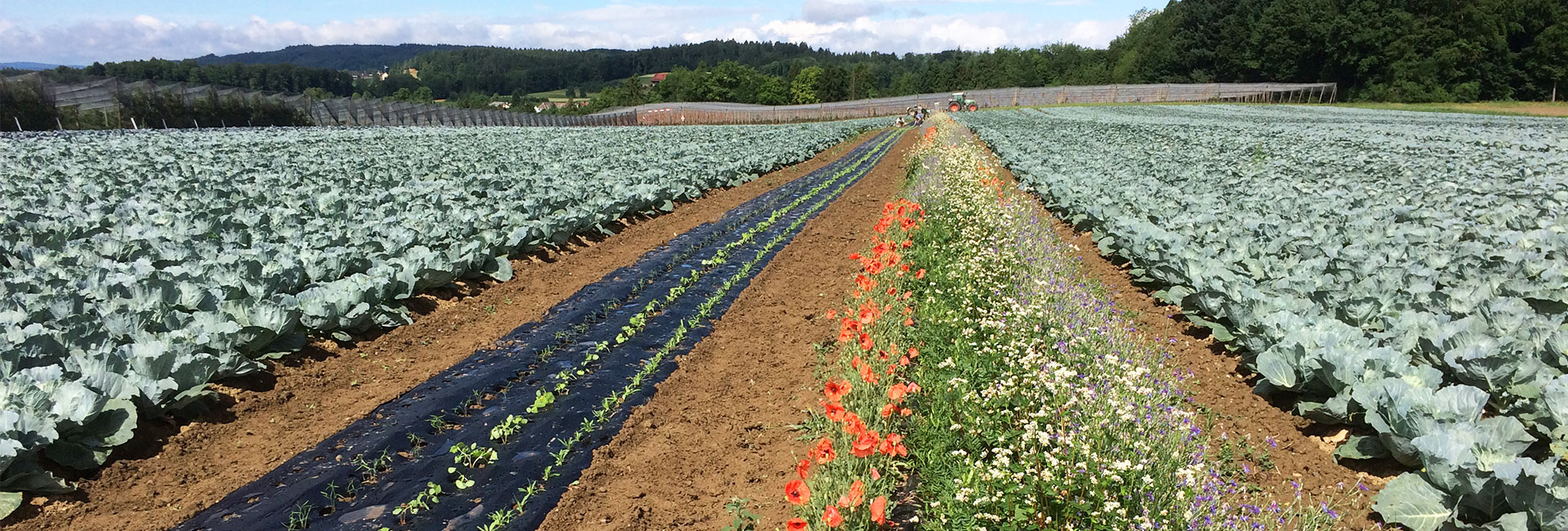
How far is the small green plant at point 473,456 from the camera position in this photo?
5.00 m

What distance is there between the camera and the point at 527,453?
5.14m

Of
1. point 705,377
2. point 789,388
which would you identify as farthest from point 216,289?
point 789,388

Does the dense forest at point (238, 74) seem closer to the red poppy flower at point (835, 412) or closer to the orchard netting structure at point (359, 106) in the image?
the orchard netting structure at point (359, 106)

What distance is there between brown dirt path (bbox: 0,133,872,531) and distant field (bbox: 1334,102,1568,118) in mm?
57489

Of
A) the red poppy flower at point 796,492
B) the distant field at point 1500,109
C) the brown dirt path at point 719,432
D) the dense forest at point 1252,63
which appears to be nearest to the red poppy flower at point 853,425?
the red poppy flower at point 796,492

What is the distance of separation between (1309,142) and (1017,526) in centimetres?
2285

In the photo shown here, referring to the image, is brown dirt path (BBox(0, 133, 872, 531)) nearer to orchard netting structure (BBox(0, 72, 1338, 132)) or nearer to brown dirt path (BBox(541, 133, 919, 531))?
brown dirt path (BBox(541, 133, 919, 531))

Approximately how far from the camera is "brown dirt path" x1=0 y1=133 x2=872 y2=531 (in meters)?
4.46

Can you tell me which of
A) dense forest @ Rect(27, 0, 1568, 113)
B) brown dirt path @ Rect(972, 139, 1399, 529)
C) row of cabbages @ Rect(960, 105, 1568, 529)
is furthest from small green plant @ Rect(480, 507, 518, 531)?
dense forest @ Rect(27, 0, 1568, 113)

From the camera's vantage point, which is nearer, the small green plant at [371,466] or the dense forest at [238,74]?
the small green plant at [371,466]

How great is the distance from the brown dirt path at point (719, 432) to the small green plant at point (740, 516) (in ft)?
0.17

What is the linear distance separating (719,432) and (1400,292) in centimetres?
560

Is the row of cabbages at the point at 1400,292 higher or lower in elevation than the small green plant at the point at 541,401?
higher

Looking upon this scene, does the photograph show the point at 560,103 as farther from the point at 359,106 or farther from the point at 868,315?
the point at 868,315
